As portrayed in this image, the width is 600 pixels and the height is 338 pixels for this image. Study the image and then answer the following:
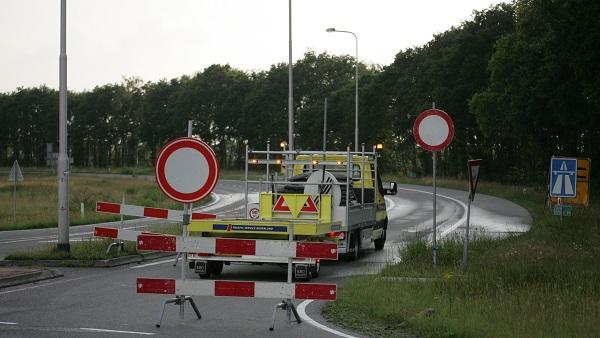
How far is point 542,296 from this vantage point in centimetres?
1120

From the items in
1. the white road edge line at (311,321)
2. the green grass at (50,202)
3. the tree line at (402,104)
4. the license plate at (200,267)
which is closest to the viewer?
the white road edge line at (311,321)

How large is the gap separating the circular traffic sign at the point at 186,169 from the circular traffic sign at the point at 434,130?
6126mm

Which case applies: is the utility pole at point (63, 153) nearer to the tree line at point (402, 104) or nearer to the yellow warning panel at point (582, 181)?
the yellow warning panel at point (582, 181)

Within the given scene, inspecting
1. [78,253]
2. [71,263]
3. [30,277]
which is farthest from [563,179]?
[30,277]

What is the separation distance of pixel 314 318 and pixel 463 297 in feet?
6.63

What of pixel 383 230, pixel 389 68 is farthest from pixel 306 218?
pixel 389 68

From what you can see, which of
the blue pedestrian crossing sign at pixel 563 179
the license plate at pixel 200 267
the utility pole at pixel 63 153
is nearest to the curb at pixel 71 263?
the utility pole at pixel 63 153

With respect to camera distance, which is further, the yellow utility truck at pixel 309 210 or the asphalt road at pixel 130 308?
the yellow utility truck at pixel 309 210

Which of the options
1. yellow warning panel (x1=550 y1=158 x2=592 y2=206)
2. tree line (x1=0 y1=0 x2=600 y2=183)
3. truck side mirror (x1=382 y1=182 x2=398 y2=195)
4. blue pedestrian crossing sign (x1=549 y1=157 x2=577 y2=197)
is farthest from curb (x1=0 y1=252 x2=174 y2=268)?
tree line (x1=0 y1=0 x2=600 y2=183)

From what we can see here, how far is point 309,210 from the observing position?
59.9ft

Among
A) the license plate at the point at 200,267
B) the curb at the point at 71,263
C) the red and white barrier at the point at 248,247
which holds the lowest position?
the curb at the point at 71,263

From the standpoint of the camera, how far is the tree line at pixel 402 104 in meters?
39.2

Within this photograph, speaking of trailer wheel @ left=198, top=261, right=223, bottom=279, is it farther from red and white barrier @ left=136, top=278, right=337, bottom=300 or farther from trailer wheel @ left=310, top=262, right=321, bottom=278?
red and white barrier @ left=136, top=278, right=337, bottom=300

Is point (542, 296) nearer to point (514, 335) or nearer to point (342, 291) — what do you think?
point (514, 335)
